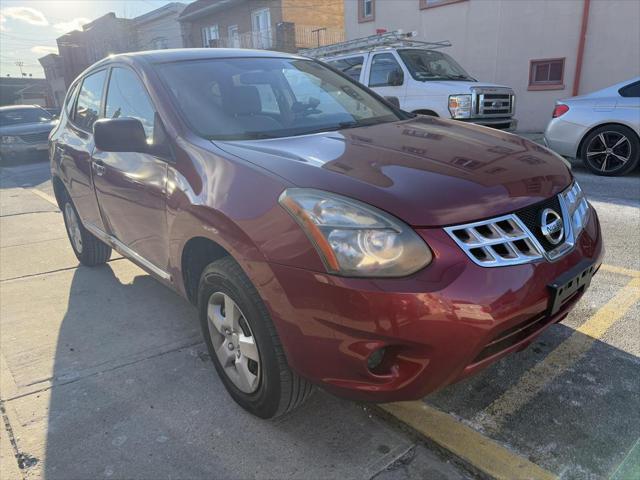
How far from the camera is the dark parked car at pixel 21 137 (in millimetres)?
13523

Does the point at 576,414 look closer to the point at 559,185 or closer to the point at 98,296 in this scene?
the point at 559,185

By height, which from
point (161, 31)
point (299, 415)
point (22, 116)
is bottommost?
point (299, 415)

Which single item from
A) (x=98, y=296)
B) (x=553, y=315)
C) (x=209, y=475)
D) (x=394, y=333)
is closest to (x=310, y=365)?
(x=394, y=333)

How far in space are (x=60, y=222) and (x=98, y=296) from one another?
3.20 m

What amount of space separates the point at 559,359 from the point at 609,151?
5.36m

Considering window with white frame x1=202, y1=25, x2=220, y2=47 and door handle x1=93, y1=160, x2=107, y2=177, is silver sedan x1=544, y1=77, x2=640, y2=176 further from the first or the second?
window with white frame x1=202, y1=25, x2=220, y2=47

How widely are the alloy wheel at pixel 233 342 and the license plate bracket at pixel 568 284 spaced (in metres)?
1.22

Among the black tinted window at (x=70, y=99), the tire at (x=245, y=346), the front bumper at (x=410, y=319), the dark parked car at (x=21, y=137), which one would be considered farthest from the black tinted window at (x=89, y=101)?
the dark parked car at (x=21, y=137)

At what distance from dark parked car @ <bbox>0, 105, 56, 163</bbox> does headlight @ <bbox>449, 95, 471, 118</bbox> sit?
1079 cm

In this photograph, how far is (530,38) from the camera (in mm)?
12258

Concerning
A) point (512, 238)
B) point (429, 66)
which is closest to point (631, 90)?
point (429, 66)

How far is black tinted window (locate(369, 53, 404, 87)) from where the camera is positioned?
843cm

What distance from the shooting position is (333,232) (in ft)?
5.85

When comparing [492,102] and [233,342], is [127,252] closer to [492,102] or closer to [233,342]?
[233,342]
